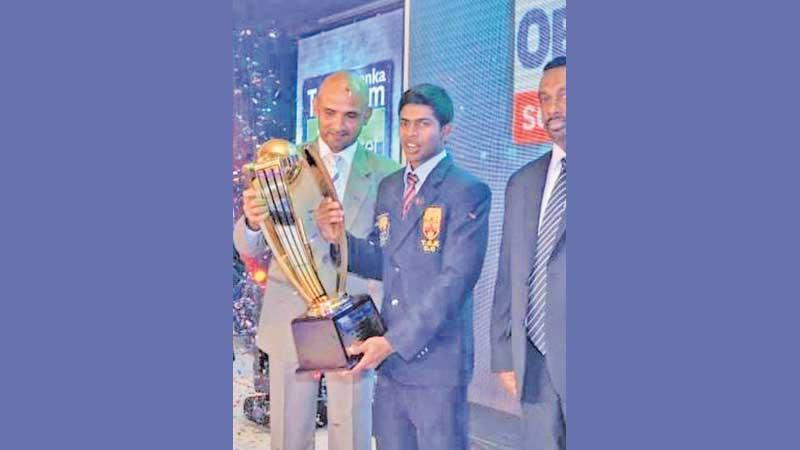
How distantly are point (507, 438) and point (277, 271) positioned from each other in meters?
1.02

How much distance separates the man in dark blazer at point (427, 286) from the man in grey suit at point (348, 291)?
0.08 meters

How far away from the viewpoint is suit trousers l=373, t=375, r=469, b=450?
3.34 m

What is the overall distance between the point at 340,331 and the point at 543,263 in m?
0.72

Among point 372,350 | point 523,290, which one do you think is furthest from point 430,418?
point 523,290

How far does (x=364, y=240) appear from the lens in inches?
140

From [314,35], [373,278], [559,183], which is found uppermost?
[314,35]

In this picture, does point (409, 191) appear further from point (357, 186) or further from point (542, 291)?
point (542, 291)

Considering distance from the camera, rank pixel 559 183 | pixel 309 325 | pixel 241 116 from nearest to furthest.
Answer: pixel 559 183
pixel 309 325
pixel 241 116

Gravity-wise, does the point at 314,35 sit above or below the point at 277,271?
above

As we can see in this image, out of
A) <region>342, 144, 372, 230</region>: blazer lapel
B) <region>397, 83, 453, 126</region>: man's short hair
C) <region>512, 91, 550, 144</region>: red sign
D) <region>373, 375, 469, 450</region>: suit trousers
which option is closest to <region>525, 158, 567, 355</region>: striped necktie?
<region>512, 91, 550, 144</region>: red sign

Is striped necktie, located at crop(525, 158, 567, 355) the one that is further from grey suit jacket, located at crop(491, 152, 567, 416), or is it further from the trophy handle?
the trophy handle

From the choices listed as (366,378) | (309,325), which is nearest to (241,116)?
(309,325)

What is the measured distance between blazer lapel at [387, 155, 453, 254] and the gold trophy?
0.24m

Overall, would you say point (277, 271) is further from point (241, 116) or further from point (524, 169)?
point (524, 169)
